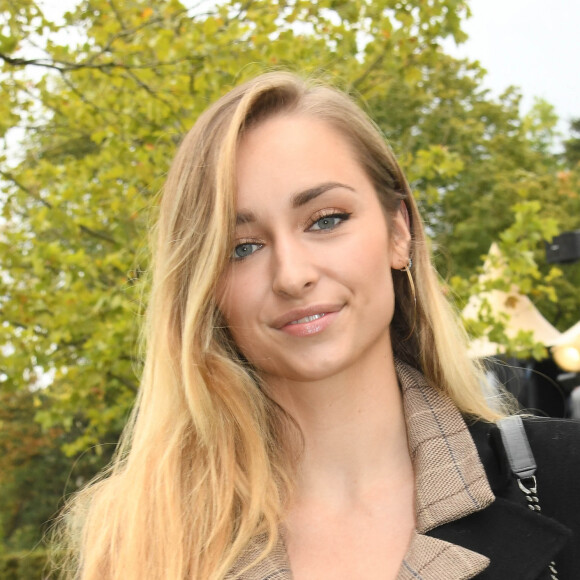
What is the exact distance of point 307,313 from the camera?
2.13 metres

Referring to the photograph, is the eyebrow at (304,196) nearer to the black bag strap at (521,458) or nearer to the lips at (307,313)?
the lips at (307,313)

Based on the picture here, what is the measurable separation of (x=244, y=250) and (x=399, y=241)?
46 cm

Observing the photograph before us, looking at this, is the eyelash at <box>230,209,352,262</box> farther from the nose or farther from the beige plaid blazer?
the beige plaid blazer

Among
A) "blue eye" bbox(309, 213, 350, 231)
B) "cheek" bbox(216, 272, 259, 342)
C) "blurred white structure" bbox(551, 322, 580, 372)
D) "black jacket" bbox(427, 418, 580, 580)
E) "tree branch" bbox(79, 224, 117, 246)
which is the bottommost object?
"blurred white structure" bbox(551, 322, 580, 372)

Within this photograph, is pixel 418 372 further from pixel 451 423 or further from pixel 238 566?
pixel 238 566

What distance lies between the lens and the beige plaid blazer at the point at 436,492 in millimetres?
1969

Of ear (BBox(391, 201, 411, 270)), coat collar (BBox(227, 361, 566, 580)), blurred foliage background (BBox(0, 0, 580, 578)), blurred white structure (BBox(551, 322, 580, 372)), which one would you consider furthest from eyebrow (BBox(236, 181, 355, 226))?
blurred white structure (BBox(551, 322, 580, 372))

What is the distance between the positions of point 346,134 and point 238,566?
45.9 inches

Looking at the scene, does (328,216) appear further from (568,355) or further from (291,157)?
(568,355)

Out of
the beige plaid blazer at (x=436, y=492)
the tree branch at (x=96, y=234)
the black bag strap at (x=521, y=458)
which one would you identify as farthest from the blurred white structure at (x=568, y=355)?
the black bag strap at (x=521, y=458)

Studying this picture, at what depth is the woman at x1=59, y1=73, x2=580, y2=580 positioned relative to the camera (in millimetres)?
2084

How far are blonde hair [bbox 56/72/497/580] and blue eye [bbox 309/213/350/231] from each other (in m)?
0.21

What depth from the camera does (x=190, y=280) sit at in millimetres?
2471

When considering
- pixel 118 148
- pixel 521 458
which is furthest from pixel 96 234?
pixel 521 458
